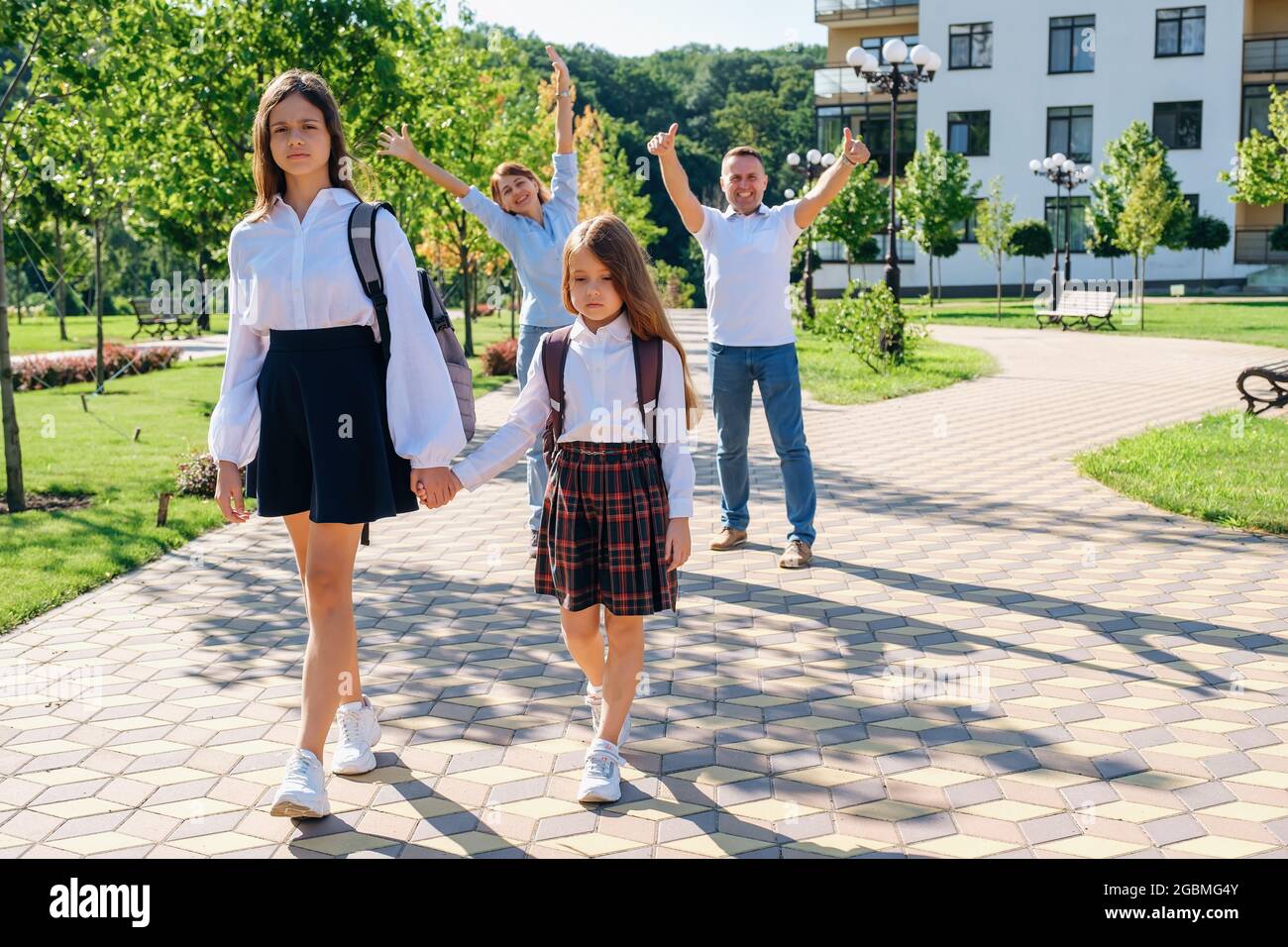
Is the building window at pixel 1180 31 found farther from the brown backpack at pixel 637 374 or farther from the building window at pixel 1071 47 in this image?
the brown backpack at pixel 637 374

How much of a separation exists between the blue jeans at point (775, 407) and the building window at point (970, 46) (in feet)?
148

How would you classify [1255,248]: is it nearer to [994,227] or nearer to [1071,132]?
[1071,132]

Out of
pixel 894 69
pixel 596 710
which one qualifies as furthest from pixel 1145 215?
pixel 596 710

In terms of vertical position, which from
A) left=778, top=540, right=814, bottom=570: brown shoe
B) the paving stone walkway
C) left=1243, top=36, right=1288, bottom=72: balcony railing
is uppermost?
left=1243, top=36, right=1288, bottom=72: balcony railing

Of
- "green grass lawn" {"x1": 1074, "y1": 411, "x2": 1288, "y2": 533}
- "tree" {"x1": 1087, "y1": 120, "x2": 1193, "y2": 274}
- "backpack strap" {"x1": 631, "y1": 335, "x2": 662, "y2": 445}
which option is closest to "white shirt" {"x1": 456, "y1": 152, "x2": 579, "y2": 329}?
"backpack strap" {"x1": 631, "y1": 335, "x2": 662, "y2": 445}

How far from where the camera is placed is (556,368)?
3842mm

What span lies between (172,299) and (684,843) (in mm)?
35908

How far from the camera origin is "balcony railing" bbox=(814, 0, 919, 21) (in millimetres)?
49781

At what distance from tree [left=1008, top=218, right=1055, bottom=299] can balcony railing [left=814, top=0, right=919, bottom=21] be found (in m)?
10.9

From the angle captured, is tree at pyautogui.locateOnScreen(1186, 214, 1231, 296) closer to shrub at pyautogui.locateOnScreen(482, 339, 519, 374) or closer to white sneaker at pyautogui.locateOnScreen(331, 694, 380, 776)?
shrub at pyautogui.locateOnScreen(482, 339, 519, 374)

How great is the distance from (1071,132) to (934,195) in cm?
1176
